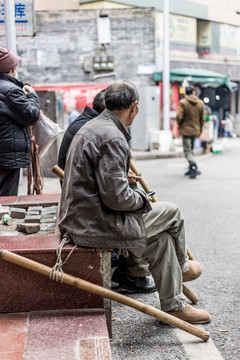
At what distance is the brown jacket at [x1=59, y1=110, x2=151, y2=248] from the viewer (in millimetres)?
3379

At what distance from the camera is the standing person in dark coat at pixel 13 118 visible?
16.6ft

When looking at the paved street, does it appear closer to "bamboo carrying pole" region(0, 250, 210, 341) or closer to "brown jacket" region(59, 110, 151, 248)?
"bamboo carrying pole" region(0, 250, 210, 341)

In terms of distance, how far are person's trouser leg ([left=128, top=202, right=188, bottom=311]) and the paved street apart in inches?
10.1

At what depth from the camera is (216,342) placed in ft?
11.9

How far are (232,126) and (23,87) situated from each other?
23550mm

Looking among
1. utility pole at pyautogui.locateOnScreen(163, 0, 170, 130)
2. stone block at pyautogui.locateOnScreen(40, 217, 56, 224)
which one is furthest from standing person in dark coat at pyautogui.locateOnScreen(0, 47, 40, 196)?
utility pole at pyautogui.locateOnScreen(163, 0, 170, 130)

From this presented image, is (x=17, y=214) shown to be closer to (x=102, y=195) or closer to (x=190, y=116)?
(x=102, y=195)

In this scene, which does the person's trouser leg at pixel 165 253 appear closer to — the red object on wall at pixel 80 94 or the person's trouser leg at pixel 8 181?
the person's trouser leg at pixel 8 181

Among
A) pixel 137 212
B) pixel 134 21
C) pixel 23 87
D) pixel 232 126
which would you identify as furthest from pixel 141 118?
pixel 137 212

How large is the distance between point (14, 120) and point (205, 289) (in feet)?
7.41

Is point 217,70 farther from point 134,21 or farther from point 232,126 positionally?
point 134,21

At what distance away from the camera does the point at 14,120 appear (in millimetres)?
5168

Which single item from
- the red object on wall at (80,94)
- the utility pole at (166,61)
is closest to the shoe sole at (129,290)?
the utility pole at (166,61)

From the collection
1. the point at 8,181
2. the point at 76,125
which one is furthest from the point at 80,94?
the point at 76,125
